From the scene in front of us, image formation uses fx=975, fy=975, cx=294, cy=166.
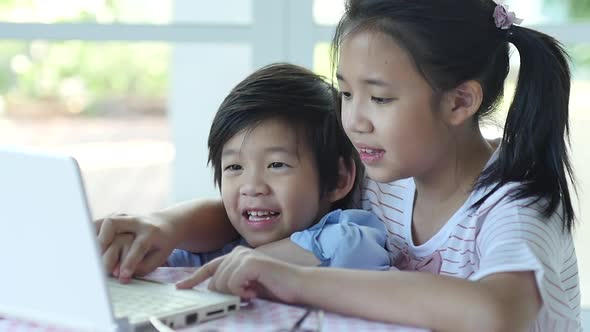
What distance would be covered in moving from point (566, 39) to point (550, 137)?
2.67 ft

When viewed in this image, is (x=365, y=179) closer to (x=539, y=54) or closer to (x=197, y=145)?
(x=539, y=54)

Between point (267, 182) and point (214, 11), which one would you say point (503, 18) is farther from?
point (214, 11)

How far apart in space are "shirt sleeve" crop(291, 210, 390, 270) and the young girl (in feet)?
0.27

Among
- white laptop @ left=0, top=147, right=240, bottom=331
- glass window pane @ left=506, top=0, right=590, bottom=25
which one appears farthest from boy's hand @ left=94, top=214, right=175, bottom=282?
glass window pane @ left=506, top=0, right=590, bottom=25

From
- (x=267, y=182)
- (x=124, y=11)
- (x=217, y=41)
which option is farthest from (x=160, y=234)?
(x=124, y=11)

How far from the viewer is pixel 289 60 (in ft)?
7.06

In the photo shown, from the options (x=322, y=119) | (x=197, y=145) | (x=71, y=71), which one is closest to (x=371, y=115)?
(x=322, y=119)

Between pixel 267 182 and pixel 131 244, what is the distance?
0.74 feet

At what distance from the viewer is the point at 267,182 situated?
1428 mm

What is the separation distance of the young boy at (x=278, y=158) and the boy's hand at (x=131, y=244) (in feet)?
Answer: 0.42

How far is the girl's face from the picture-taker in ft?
4.22

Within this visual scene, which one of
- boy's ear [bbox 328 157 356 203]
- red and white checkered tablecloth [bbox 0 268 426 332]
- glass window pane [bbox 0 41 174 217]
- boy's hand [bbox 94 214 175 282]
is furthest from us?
glass window pane [bbox 0 41 174 217]

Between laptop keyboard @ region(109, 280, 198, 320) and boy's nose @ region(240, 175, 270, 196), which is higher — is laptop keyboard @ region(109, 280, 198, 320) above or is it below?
below

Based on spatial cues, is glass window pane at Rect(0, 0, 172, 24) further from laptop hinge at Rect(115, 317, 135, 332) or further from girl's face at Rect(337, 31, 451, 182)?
laptop hinge at Rect(115, 317, 135, 332)
